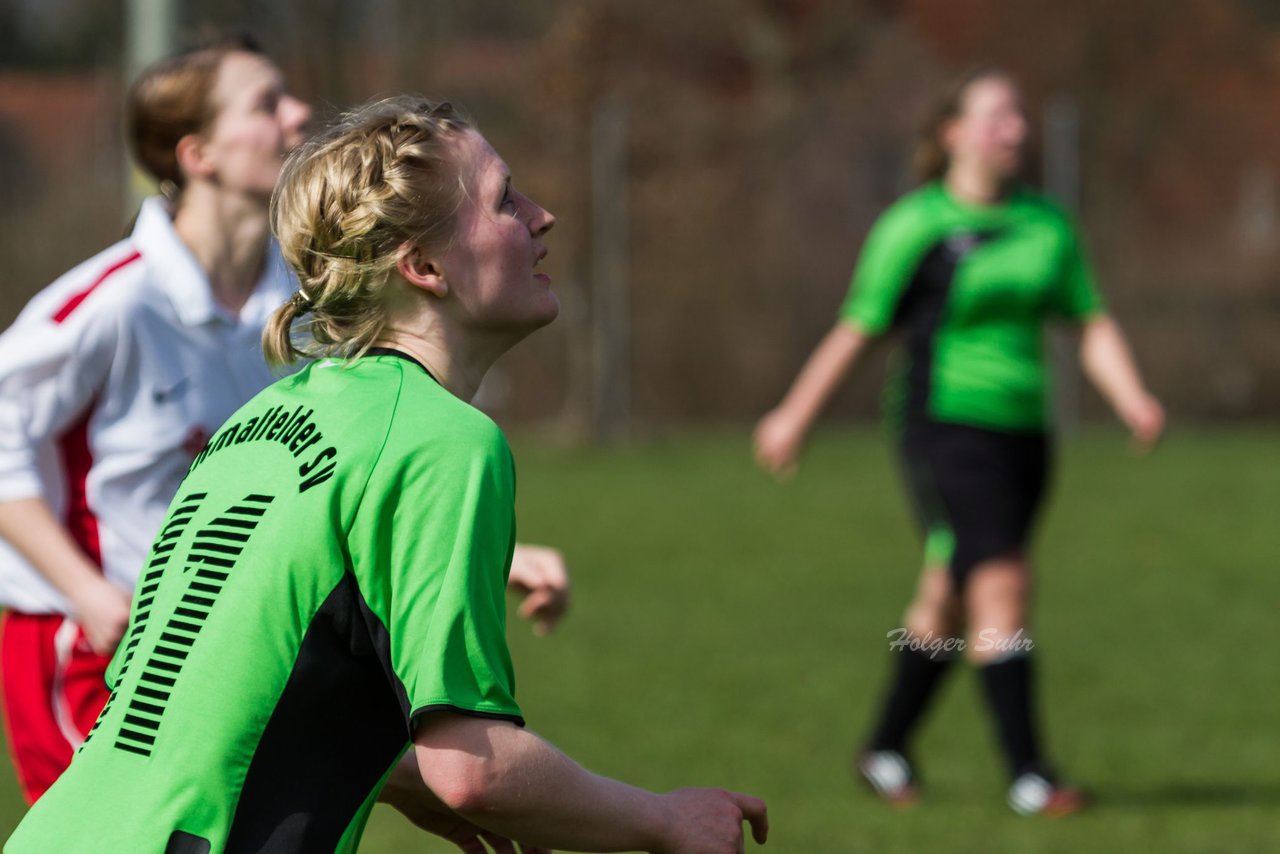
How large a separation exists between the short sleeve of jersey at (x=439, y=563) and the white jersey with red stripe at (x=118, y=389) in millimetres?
1399

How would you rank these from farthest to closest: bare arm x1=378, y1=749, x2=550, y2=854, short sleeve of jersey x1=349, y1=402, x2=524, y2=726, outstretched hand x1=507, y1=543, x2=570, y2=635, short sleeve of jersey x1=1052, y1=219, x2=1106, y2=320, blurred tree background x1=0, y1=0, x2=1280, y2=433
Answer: blurred tree background x1=0, y1=0, x2=1280, y2=433 → short sleeve of jersey x1=1052, y1=219, x2=1106, y2=320 → outstretched hand x1=507, y1=543, x2=570, y2=635 → bare arm x1=378, y1=749, x2=550, y2=854 → short sleeve of jersey x1=349, y1=402, x2=524, y2=726

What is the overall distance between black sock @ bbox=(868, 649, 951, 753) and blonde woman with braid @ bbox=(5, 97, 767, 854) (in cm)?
381

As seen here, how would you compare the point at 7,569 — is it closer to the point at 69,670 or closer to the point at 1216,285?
the point at 69,670

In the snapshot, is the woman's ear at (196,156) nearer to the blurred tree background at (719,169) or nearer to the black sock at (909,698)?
the black sock at (909,698)

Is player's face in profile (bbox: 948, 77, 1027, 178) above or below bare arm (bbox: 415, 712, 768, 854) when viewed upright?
below

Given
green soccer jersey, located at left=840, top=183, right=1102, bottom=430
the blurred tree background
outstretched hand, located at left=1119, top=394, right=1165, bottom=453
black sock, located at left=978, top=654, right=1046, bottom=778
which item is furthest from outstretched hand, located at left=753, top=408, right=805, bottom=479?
the blurred tree background

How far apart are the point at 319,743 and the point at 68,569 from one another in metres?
1.25

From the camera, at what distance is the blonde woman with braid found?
203 centimetres

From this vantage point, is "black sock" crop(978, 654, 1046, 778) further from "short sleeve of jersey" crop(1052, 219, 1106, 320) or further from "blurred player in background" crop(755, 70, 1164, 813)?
"short sleeve of jersey" crop(1052, 219, 1106, 320)

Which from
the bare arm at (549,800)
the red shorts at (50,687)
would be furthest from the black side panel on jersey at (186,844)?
the red shorts at (50,687)

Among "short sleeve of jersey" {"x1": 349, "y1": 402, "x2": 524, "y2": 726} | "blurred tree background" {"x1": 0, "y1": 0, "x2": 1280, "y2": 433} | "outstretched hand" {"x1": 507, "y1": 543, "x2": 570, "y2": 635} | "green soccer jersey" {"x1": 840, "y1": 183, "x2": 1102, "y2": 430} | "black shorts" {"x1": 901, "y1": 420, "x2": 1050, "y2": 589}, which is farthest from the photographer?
"blurred tree background" {"x1": 0, "y1": 0, "x2": 1280, "y2": 433}

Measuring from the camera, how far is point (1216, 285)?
21.5 m

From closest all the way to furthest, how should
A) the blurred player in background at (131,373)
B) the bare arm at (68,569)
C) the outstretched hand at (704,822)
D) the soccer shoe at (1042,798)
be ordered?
the outstretched hand at (704,822) → the bare arm at (68,569) → the blurred player in background at (131,373) → the soccer shoe at (1042,798)

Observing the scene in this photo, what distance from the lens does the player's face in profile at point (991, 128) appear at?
587 centimetres
